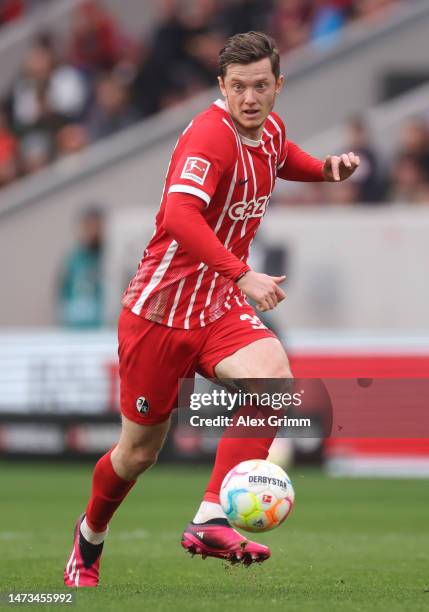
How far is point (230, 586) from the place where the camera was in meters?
7.09

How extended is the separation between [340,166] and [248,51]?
0.87 m

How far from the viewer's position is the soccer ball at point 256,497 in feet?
21.0

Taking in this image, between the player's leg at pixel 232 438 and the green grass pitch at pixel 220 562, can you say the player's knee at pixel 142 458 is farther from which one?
the green grass pitch at pixel 220 562

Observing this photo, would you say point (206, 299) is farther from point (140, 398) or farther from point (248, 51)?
point (248, 51)

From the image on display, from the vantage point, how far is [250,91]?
6.71m

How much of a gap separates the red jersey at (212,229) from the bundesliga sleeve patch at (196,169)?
3.8 inches

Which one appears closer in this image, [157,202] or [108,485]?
[108,485]

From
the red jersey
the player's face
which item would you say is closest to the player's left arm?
the red jersey

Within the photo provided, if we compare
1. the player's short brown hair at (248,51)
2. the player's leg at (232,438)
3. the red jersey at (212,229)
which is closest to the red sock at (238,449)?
the player's leg at (232,438)

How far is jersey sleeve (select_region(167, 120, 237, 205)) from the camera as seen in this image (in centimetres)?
654

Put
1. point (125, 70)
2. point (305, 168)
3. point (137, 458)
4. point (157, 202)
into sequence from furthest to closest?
point (125, 70) → point (157, 202) → point (305, 168) → point (137, 458)

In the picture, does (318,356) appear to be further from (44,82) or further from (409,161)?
(44,82)

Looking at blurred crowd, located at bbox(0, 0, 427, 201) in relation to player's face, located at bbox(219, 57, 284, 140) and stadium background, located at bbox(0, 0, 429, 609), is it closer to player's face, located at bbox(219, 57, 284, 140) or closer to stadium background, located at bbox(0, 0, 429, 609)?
stadium background, located at bbox(0, 0, 429, 609)

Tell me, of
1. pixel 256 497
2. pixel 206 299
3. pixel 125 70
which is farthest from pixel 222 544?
pixel 125 70
